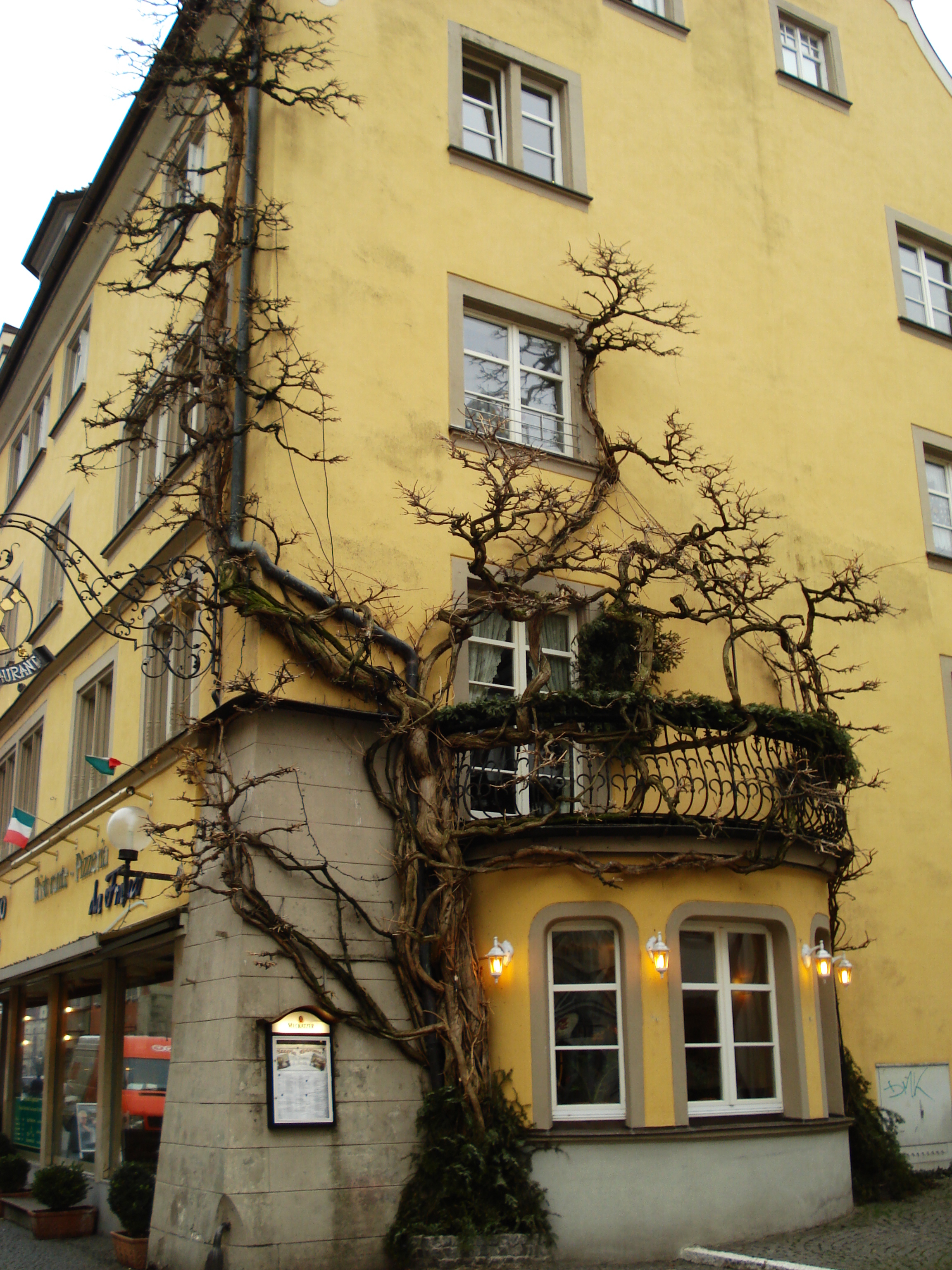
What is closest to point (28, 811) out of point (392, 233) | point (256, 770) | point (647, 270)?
point (256, 770)

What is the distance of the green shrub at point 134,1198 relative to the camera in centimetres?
1009

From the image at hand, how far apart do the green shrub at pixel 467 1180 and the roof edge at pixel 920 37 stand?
54.1ft

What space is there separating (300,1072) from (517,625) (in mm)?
4617

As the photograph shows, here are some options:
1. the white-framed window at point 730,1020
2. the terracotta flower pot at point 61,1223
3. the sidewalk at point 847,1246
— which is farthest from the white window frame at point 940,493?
the terracotta flower pot at point 61,1223

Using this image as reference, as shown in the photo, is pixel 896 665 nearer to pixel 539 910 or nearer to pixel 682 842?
pixel 682 842

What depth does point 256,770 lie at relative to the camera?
32.7 feet

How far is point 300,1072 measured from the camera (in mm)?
9367

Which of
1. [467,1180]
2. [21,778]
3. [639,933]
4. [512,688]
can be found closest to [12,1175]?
[21,778]

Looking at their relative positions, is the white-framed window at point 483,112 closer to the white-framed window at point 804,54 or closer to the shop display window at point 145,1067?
the white-framed window at point 804,54

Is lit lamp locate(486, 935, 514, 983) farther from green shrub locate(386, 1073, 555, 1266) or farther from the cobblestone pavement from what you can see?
the cobblestone pavement

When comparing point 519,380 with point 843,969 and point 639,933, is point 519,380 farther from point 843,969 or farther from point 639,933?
point 843,969

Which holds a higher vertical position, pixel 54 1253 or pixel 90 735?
pixel 90 735

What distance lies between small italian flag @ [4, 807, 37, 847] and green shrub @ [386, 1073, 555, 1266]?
25.5 ft

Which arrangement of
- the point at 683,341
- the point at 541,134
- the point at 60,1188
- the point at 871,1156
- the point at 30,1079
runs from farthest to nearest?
the point at 30,1079, the point at 541,134, the point at 683,341, the point at 60,1188, the point at 871,1156
